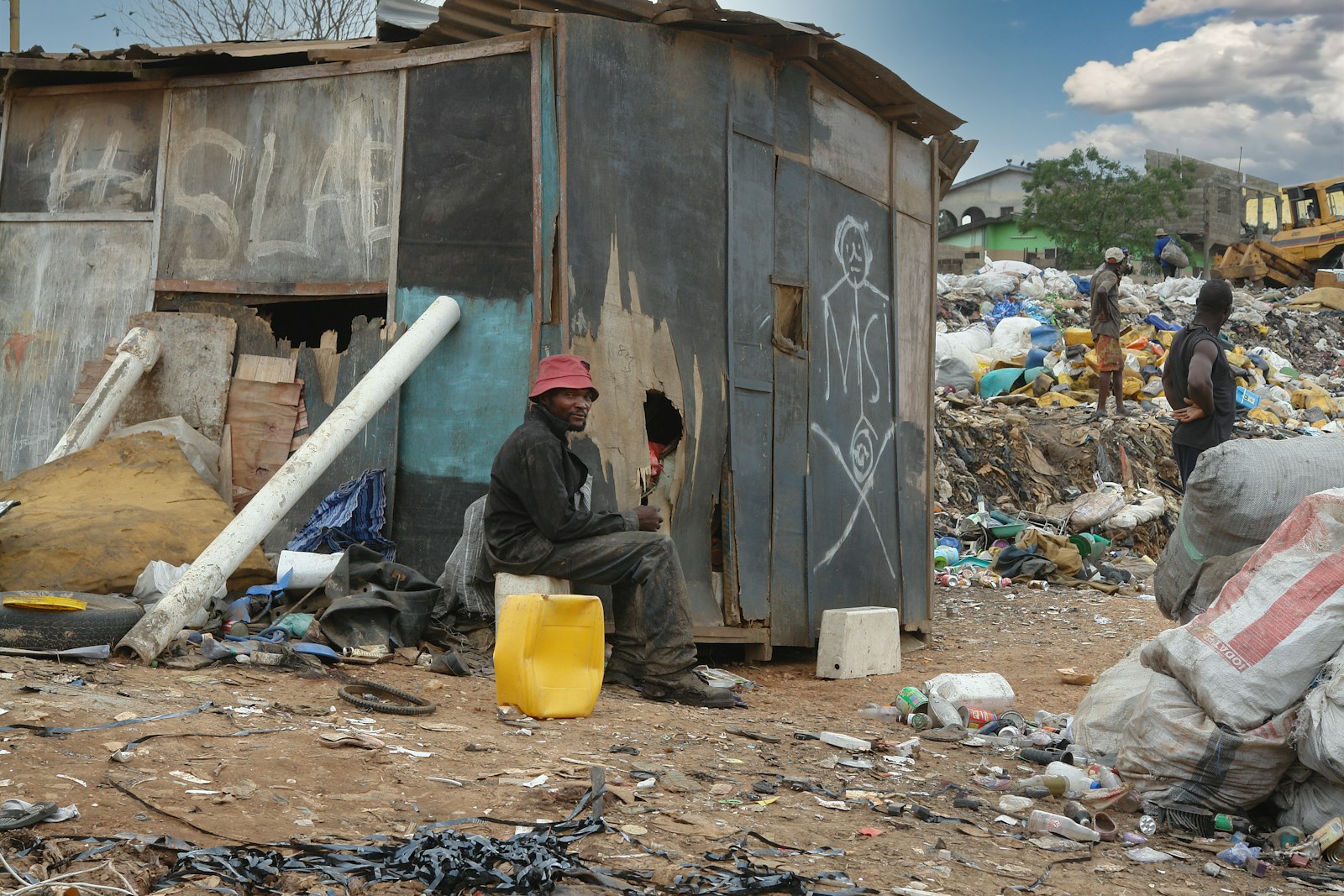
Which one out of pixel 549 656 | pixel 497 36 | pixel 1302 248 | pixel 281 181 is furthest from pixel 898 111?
pixel 1302 248

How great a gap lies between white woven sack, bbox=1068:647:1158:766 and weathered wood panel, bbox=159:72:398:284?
14.5ft

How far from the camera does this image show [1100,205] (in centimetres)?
3538

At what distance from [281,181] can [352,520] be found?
2.16 metres

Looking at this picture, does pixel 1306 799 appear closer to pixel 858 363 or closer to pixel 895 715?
pixel 895 715

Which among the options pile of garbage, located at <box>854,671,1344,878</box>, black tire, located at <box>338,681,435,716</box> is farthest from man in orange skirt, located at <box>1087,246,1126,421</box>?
black tire, located at <box>338,681,435,716</box>

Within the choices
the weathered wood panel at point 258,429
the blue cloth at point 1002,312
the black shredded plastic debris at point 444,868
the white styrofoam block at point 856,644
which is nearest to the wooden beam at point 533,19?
the weathered wood panel at point 258,429

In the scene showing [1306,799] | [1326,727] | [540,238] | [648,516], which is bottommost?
[1306,799]

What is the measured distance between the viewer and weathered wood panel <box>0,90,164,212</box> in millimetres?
7727

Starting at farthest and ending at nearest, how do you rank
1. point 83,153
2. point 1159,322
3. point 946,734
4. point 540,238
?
point 1159,322 → point 83,153 → point 540,238 → point 946,734

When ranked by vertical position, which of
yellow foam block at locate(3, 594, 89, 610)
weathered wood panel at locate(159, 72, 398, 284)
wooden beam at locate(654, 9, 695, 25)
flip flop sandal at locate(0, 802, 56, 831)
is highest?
wooden beam at locate(654, 9, 695, 25)

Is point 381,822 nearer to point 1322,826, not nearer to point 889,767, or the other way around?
point 889,767

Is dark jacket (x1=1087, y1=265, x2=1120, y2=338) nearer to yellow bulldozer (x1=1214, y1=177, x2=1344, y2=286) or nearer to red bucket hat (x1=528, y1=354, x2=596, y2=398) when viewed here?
red bucket hat (x1=528, y1=354, x2=596, y2=398)

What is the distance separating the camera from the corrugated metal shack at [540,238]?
22.0 ft

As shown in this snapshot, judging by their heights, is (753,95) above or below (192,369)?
above
